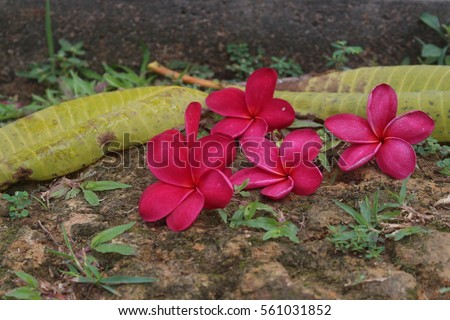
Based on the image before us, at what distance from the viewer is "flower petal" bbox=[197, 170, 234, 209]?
6.03 feet

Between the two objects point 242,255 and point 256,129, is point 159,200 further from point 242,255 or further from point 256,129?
point 256,129

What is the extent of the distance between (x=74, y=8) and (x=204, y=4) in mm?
519

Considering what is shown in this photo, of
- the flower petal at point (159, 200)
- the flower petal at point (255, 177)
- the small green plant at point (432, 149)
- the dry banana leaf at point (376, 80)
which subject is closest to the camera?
the flower petal at point (159, 200)

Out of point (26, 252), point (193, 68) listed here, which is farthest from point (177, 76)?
point (26, 252)

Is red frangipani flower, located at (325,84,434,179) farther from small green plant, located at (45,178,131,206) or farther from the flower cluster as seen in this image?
small green plant, located at (45,178,131,206)

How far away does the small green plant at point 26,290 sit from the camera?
5.49ft

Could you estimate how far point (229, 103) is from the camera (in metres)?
2.28

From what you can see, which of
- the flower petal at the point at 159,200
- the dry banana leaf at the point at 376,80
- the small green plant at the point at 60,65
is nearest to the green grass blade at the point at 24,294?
the flower petal at the point at 159,200

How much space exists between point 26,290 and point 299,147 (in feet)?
2.65

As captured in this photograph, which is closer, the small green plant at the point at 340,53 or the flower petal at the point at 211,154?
the flower petal at the point at 211,154

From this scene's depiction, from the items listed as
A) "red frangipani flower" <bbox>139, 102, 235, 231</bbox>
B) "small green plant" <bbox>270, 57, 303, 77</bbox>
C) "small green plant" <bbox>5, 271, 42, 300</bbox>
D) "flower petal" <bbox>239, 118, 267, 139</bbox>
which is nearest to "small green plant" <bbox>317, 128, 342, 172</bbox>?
"flower petal" <bbox>239, 118, 267, 139</bbox>

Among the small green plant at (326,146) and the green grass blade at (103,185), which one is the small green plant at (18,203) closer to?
the green grass blade at (103,185)

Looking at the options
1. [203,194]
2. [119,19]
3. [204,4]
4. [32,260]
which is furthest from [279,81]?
[32,260]

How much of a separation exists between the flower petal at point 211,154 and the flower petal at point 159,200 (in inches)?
2.4
